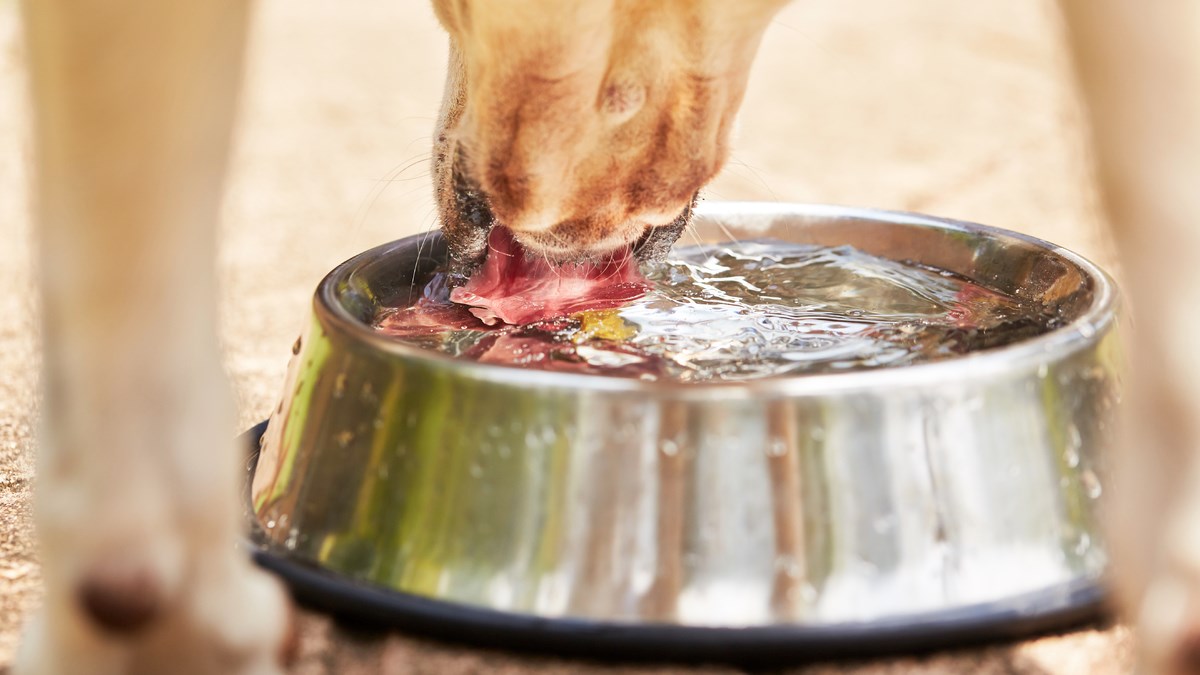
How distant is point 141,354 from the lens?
2.93ft

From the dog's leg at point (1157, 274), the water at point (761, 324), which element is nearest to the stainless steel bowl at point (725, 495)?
the water at point (761, 324)

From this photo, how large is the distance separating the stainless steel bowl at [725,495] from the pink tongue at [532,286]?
330mm

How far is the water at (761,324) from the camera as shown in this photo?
146cm

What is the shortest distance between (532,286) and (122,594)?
80 centimetres

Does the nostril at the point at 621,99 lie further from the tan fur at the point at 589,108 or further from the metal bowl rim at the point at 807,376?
the metal bowl rim at the point at 807,376

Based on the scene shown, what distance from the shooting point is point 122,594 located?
35.4 inches

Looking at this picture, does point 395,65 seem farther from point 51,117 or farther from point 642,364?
point 51,117

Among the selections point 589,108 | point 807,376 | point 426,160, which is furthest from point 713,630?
point 426,160

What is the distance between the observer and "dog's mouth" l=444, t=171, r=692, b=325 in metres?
1.54

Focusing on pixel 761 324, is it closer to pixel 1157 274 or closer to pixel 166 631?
pixel 1157 274

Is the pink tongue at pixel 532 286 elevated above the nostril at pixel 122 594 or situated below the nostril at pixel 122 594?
below

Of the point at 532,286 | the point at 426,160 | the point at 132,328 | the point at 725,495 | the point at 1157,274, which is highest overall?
the point at 1157,274

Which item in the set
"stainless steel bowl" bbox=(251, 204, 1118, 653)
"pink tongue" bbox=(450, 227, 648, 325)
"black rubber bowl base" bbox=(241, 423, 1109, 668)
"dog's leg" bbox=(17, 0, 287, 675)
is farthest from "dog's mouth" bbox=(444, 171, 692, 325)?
"dog's leg" bbox=(17, 0, 287, 675)

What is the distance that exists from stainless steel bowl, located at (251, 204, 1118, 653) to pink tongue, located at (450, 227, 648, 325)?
330 millimetres
